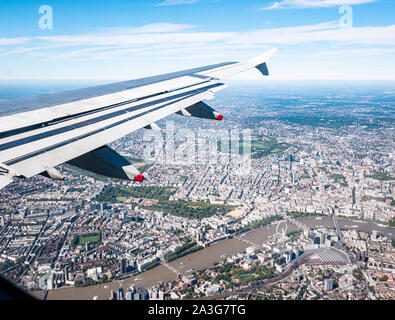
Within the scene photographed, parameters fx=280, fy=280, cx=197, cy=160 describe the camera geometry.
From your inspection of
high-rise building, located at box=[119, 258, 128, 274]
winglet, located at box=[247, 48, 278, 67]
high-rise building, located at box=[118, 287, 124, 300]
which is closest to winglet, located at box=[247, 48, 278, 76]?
winglet, located at box=[247, 48, 278, 67]

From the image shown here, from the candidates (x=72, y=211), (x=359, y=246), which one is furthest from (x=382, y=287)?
(x=72, y=211)

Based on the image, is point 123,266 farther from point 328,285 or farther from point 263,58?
point 263,58

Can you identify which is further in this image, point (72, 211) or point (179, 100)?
point (72, 211)

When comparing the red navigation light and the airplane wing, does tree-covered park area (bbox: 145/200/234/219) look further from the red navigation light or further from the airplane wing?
Result: the red navigation light

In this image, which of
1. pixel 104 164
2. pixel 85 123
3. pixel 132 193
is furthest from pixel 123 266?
pixel 132 193
